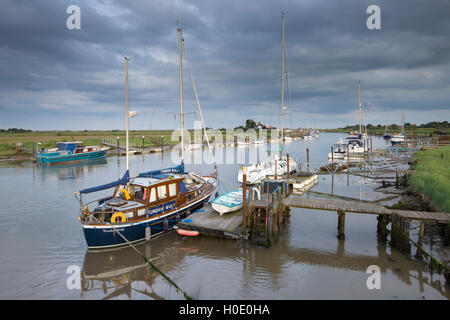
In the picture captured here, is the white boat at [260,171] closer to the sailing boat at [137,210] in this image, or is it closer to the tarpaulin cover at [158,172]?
the tarpaulin cover at [158,172]

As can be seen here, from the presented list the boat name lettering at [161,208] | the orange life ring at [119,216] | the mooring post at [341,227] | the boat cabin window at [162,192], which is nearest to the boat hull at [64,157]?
the boat cabin window at [162,192]

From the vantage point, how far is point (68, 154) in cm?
Answer: 5319

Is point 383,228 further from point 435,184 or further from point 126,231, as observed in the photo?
point 126,231

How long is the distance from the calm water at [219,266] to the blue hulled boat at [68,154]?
35265 millimetres

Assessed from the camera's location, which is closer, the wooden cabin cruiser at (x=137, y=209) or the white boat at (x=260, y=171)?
the wooden cabin cruiser at (x=137, y=209)

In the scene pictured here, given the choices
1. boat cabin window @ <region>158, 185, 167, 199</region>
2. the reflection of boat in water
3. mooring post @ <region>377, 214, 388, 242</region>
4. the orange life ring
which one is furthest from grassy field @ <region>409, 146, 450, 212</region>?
the orange life ring

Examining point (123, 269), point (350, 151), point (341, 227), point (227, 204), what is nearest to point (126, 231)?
point (123, 269)

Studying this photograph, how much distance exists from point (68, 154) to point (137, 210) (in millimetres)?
45863

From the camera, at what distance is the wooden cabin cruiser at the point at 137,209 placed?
14.1 m

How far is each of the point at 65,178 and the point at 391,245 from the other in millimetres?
38111

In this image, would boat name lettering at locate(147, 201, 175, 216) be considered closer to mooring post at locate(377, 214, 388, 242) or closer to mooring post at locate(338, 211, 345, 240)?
mooring post at locate(338, 211, 345, 240)
